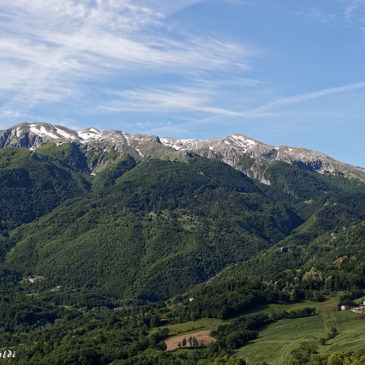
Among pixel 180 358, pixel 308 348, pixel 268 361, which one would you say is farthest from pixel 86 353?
pixel 308 348

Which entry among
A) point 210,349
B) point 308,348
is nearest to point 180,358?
point 210,349

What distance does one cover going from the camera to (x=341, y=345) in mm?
177875

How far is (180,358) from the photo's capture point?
190 metres

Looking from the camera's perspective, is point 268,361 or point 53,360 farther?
point 53,360

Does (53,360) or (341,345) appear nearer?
(341,345)

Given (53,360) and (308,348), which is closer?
(308,348)

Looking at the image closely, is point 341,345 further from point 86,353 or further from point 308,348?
point 86,353

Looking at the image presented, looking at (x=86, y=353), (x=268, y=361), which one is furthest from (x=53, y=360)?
(x=268, y=361)

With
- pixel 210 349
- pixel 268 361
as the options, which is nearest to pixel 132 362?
pixel 210 349

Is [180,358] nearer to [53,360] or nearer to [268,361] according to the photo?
[268,361]

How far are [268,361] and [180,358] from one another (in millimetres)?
32808

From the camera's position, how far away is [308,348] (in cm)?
18075

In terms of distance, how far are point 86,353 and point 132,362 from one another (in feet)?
70.2

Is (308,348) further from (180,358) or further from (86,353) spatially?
Result: (86,353)
